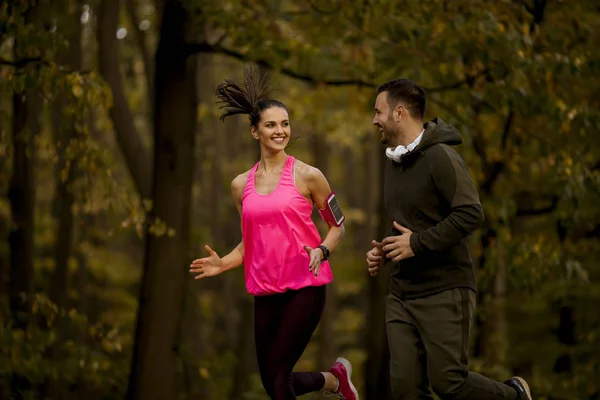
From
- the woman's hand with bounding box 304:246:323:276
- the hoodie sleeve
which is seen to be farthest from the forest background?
the hoodie sleeve

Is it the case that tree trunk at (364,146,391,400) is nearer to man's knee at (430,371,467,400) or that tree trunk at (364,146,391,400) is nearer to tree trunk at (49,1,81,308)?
tree trunk at (49,1,81,308)

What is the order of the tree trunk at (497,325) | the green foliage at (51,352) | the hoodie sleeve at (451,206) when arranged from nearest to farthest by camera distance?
the hoodie sleeve at (451,206) < the green foliage at (51,352) < the tree trunk at (497,325)

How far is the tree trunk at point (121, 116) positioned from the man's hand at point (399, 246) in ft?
19.9

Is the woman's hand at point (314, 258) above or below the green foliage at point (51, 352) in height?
above

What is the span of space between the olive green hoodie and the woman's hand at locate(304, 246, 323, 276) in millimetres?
463

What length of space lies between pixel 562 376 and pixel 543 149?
6.08 metres

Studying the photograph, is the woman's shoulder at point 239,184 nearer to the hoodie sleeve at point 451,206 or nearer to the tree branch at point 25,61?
the hoodie sleeve at point 451,206

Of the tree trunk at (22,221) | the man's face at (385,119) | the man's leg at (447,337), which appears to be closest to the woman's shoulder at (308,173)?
the man's face at (385,119)

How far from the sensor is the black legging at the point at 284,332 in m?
5.76

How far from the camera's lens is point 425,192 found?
532cm

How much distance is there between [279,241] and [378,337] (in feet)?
21.3

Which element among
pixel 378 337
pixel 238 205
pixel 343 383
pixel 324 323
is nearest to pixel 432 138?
pixel 238 205

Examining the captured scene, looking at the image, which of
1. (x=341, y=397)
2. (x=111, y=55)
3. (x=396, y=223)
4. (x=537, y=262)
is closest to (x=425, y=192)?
(x=396, y=223)

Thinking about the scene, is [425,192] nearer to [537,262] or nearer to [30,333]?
[537,262]
